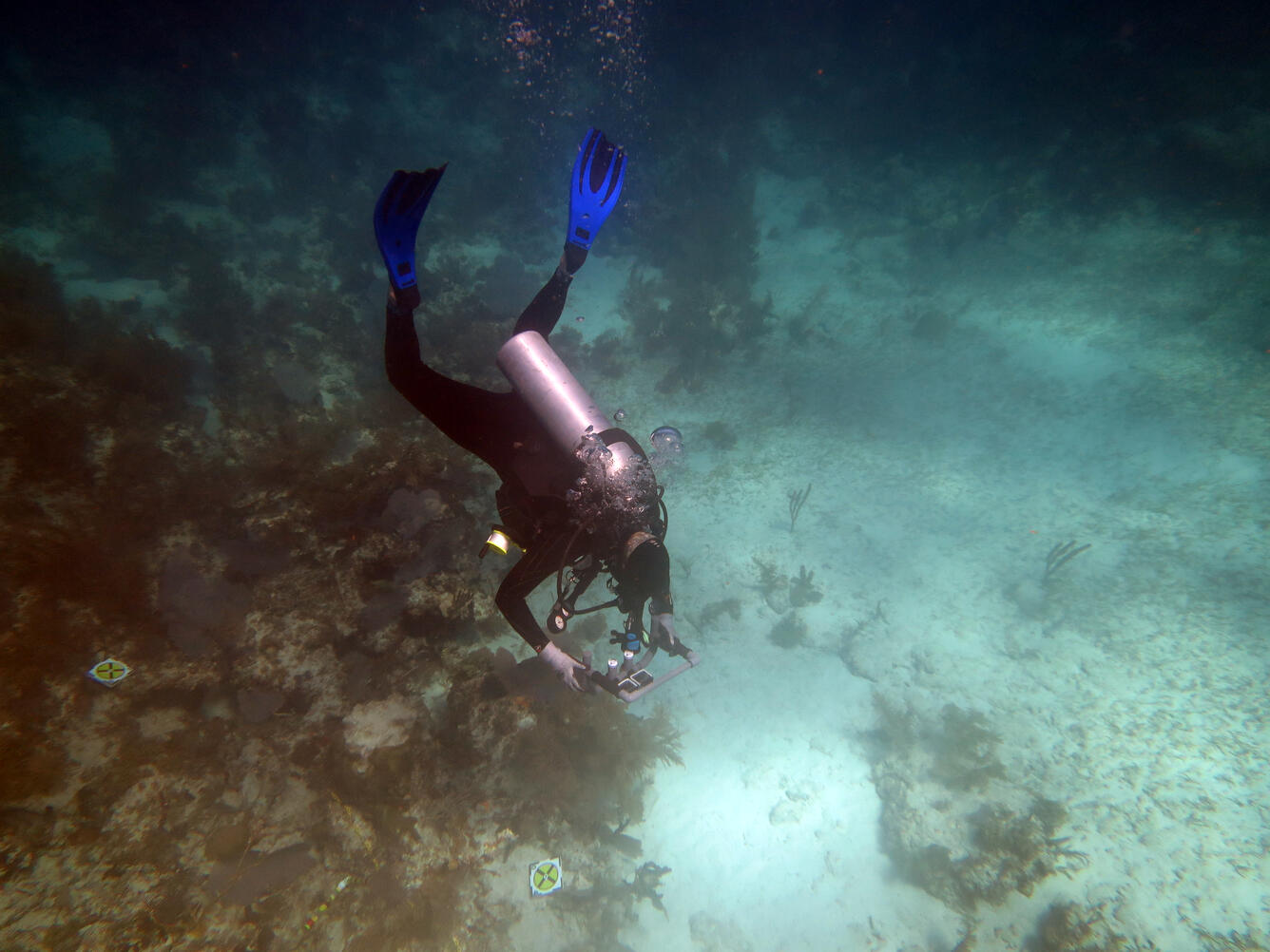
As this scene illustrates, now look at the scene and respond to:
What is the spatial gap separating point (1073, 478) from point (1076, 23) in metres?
16.2

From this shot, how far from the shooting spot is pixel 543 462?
12.5 feet

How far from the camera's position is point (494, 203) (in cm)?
1451

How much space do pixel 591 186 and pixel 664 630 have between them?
4419 millimetres

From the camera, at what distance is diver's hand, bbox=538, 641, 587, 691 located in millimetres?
3908

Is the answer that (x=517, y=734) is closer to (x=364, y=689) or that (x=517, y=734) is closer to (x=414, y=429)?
(x=364, y=689)

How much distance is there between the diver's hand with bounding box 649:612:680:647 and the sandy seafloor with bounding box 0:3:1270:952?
88.4 inches

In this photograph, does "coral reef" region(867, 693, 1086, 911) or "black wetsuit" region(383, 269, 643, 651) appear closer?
"black wetsuit" region(383, 269, 643, 651)

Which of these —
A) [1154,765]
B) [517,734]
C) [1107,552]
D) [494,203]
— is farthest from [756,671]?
[494,203]

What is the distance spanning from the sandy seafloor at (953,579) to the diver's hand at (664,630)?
2.24 metres

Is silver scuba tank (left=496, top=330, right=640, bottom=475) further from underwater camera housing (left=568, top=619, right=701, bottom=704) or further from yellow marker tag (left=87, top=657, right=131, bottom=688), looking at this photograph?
yellow marker tag (left=87, top=657, right=131, bottom=688)

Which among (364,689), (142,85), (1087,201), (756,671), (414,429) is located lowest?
(756,671)

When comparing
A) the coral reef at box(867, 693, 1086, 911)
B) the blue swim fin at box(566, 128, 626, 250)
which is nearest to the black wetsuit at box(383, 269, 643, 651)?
the blue swim fin at box(566, 128, 626, 250)

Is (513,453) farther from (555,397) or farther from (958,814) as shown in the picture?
(958,814)

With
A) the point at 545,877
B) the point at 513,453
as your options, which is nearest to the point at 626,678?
the point at 513,453
